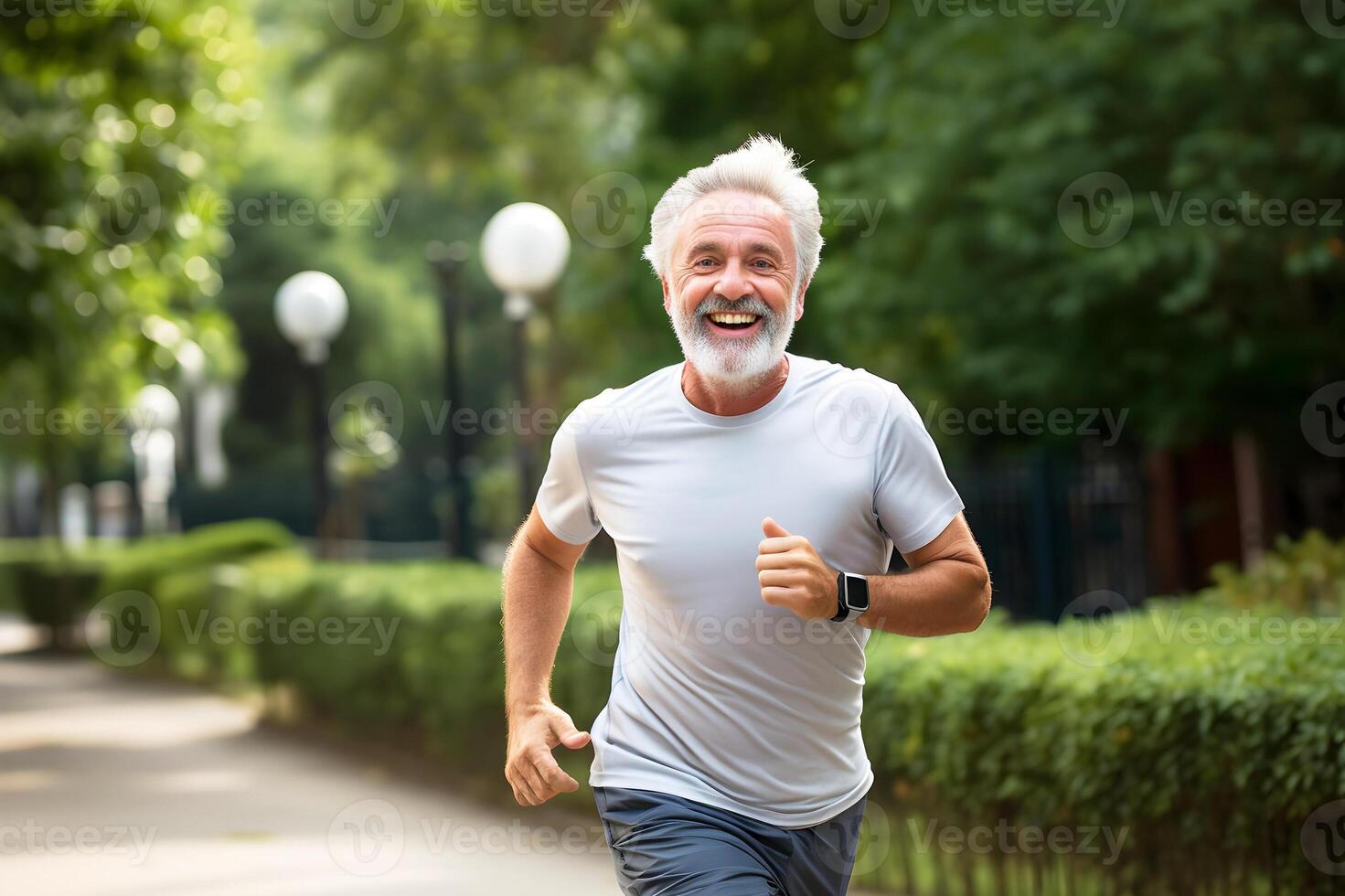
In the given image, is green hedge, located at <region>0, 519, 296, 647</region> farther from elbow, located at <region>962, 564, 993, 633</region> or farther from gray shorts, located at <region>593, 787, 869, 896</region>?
elbow, located at <region>962, 564, 993, 633</region>

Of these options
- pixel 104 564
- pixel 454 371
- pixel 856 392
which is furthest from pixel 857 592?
pixel 104 564

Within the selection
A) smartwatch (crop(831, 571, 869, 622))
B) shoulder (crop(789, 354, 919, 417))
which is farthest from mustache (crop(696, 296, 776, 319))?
smartwatch (crop(831, 571, 869, 622))

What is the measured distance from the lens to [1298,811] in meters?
5.40

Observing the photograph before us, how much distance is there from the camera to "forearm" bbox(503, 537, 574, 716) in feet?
11.8

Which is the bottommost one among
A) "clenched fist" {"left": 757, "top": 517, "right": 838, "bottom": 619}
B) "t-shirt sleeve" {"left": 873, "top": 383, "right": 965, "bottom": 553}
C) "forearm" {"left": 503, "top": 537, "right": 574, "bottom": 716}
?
"forearm" {"left": 503, "top": 537, "right": 574, "bottom": 716}

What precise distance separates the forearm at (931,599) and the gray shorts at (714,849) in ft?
1.53

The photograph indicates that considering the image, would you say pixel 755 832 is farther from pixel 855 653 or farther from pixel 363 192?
pixel 363 192

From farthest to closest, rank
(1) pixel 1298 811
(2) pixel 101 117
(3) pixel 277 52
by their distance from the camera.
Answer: (3) pixel 277 52
(2) pixel 101 117
(1) pixel 1298 811

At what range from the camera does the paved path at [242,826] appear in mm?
7996

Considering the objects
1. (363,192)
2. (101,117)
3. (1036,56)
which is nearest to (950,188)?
(1036,56)

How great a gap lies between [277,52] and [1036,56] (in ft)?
42.2

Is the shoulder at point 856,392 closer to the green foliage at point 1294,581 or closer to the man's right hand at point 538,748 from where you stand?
the man's right hand at point 538,748

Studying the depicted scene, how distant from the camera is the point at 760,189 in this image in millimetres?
3443

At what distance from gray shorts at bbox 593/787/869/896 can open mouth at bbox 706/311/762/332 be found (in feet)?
3.08
